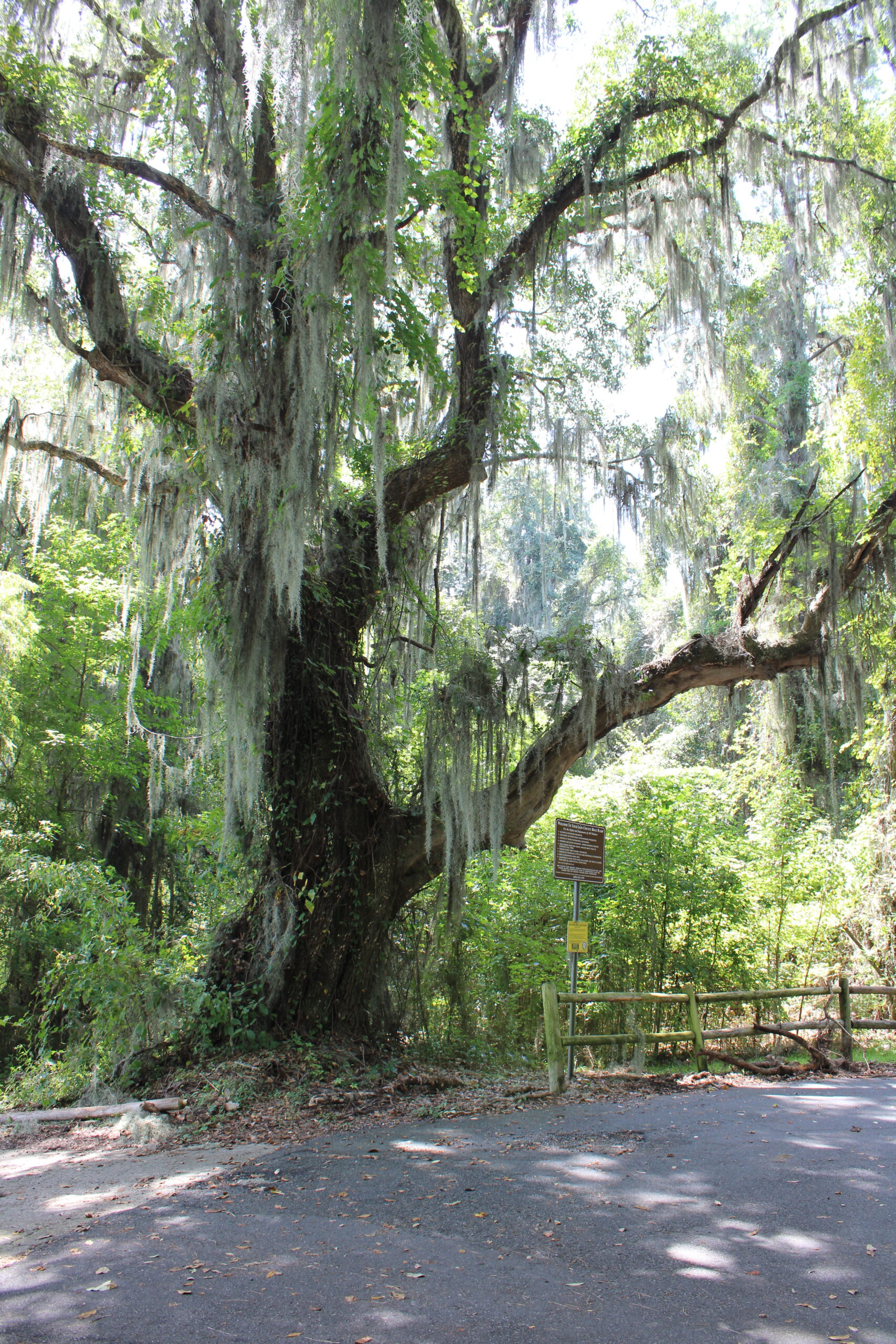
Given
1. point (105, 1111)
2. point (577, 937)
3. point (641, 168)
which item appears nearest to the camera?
point (105, 1111)

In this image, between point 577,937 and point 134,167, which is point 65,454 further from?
point 577,937

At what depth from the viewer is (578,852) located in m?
7.48

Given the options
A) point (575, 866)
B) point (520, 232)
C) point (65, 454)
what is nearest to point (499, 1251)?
point (575, 866)

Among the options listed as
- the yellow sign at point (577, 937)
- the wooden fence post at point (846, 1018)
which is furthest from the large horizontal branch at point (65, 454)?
the wooden fence post at point (846, 1018)

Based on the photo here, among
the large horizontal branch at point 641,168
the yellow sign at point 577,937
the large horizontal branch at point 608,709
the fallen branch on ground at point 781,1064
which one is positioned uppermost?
the large horizontal branch at point 641,168

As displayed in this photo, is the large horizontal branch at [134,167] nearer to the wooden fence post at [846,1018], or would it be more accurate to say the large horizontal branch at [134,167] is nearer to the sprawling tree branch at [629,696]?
the sprawling tree branch at [629,696]

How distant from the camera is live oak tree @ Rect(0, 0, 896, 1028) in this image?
646cm

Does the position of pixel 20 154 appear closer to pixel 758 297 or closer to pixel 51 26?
pixel 51 26

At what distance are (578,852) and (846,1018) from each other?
162 inches

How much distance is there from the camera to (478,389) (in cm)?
811

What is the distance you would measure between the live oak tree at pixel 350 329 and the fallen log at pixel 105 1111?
4.24 ft

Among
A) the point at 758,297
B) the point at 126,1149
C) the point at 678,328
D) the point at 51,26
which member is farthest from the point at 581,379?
the point at 126,1149

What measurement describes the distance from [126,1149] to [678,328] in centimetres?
1087

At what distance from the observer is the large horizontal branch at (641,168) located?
8672mm
